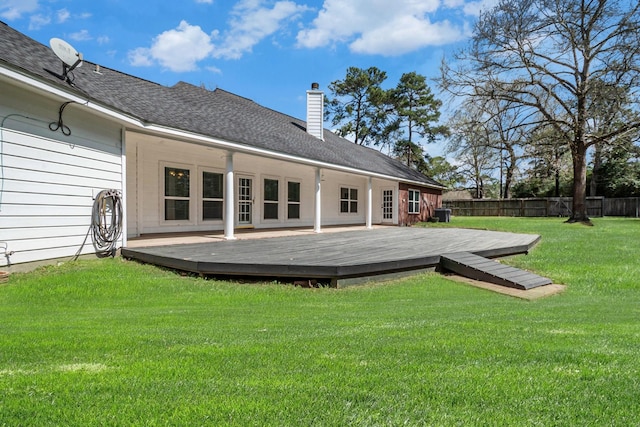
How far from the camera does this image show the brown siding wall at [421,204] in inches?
720

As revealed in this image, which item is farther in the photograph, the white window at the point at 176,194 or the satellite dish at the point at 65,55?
the white window at the point at 176,194

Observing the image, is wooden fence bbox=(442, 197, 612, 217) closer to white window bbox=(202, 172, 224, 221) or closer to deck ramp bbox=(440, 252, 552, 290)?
deck ramp bbox=(440, 252, 552, 290)

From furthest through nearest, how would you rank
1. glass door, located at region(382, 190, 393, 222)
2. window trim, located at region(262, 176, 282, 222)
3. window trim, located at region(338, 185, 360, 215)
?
1. glass door, located at region(382, 190, 393, 222)
2. window trim, located at region(338, 185, 360, 215)
3. window trim, located at region(262, 176, 282, 222)

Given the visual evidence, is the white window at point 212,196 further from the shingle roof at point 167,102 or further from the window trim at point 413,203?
the window trim at point 413,203

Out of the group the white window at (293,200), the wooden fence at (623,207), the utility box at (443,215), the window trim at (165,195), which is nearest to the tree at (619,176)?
the wooden fence at (623,207)

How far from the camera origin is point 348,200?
1733cm

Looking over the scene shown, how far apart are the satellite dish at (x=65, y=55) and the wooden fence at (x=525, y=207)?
3015 centimetres

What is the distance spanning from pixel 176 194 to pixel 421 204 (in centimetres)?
1425

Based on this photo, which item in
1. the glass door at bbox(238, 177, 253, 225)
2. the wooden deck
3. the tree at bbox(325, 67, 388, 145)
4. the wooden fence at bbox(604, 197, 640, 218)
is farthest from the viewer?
the tree at bbox(325, 67, 388, 145)

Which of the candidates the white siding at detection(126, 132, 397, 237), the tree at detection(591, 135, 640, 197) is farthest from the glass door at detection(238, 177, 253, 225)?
the tree at detection(591, 135, 640, 197)

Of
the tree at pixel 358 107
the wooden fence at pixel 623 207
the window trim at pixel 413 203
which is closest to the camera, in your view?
the window trim at pixel 413 203

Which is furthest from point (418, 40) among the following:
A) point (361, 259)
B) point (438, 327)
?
point (438, 327)

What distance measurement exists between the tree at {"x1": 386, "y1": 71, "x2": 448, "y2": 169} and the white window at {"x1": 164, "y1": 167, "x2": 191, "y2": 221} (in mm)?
27013

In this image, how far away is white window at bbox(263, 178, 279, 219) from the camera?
1259 cm
